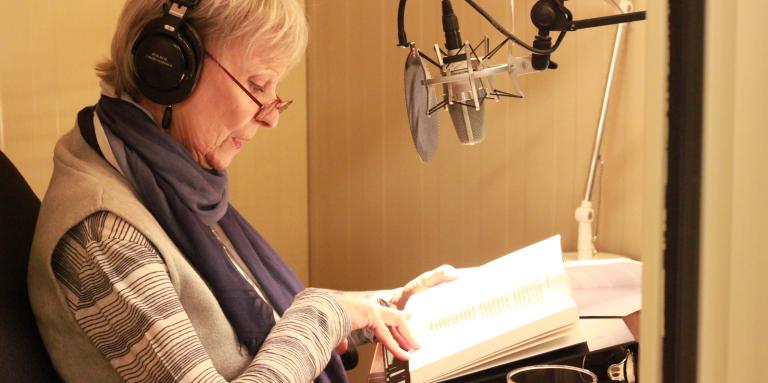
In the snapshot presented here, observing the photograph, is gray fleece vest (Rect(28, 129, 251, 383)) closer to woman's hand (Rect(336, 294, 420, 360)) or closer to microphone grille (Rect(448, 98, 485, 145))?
woman's hand (Rect(336, 294, 420, 360))

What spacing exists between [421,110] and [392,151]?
1202 mm

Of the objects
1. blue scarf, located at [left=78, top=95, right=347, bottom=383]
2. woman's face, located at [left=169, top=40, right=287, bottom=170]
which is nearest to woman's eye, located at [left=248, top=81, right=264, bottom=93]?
woman's face, located at [left=169, top=40, right=287, bottom=170]

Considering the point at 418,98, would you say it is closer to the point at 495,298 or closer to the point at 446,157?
the point at 495,298

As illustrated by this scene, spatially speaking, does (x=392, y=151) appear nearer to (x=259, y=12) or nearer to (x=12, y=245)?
(x=259, y=12)

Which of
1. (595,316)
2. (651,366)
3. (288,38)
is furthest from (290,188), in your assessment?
(651,366)

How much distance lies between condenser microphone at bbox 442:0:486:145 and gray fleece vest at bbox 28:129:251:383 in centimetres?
41

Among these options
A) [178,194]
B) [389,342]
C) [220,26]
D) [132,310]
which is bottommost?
[389,342]

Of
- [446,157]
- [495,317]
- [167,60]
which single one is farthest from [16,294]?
[446,157]

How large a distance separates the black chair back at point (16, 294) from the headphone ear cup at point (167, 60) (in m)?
0.23

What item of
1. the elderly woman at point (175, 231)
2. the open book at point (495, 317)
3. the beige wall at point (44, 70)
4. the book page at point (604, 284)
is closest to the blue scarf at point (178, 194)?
the elderly woman at point (175, 231)

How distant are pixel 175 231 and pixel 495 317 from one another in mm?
452

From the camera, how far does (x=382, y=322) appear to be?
112 cm

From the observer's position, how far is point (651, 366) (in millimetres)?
340

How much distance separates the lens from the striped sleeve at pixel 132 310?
886 mm
